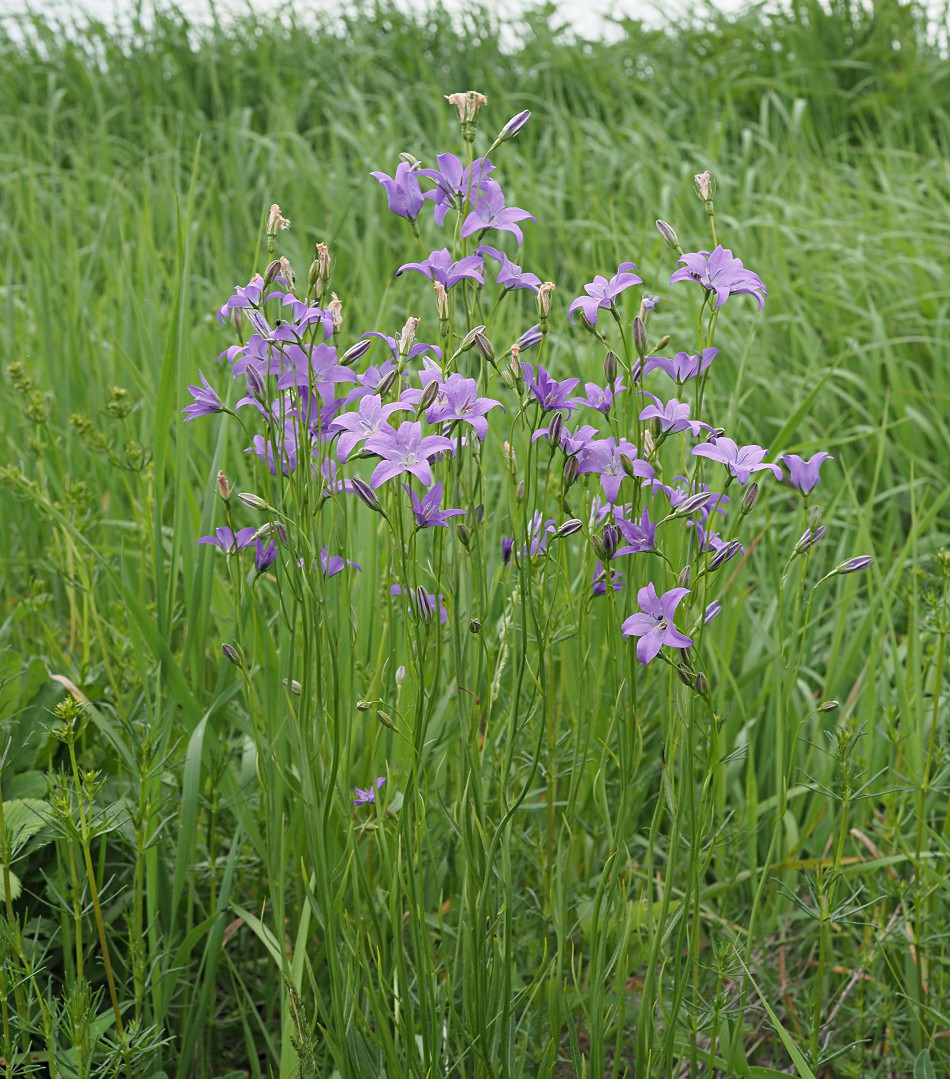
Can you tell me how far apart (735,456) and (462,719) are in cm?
41

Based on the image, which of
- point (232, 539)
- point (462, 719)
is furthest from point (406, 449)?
point (232, 539)

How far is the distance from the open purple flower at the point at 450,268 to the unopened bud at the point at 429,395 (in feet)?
0.45

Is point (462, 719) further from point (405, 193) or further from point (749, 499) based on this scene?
point (405, 193)

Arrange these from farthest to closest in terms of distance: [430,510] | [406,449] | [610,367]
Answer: [610,367], [430,510], [406,449]

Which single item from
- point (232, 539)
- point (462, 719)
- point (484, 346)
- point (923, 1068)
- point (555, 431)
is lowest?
point (923, 1068)

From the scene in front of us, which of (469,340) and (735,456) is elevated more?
(469,340)

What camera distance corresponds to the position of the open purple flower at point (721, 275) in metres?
1.19

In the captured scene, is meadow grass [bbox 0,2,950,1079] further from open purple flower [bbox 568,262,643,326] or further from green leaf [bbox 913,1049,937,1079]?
open purple flower [bbox 568,262,643,326]

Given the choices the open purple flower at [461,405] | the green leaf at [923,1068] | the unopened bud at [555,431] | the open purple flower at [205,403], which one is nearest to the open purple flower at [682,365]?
the unopened bud at [555,431]

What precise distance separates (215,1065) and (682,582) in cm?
113

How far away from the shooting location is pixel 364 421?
107 cm

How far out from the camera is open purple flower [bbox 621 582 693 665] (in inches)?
41.7

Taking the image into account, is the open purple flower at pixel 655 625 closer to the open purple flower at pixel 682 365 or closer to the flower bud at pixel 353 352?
the open purple flower at pixel 682 365

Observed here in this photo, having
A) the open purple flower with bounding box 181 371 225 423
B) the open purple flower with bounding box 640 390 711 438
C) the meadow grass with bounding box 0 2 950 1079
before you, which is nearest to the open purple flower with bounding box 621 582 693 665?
the meadow grass with bounding box 0 2 950 1079
